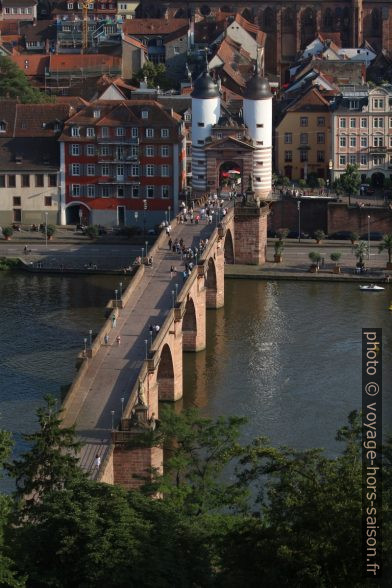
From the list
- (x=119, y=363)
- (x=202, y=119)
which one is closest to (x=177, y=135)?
(x=202, y=119)

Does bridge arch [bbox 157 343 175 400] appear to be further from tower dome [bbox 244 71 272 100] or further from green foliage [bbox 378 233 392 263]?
tower dome [bbox 244 71 272 100]

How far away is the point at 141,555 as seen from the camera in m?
40.5

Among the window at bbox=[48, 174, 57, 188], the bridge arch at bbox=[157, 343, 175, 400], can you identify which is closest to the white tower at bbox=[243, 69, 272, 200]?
the window at bbox=[48, 174, 57, 188]

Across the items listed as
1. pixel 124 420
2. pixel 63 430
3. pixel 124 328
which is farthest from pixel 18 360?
pixel 63 430

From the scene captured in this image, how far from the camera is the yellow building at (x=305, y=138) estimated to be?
330 ft

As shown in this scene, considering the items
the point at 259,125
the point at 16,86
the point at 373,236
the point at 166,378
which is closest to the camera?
the point at 166,378

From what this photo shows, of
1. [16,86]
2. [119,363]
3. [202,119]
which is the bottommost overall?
[119,363]

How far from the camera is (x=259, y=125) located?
304 feet

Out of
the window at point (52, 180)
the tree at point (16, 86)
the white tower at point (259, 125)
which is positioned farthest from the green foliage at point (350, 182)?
the tree at point (16, 86)

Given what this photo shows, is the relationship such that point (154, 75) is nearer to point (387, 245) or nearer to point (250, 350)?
point (387, 245)

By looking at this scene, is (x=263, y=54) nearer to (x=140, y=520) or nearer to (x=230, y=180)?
(x=230, y=180)

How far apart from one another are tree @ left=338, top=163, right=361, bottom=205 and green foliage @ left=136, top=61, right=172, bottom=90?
67.6 ft

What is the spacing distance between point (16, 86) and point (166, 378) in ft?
160

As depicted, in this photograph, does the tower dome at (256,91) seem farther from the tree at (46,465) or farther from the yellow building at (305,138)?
the tree at (46,465)
